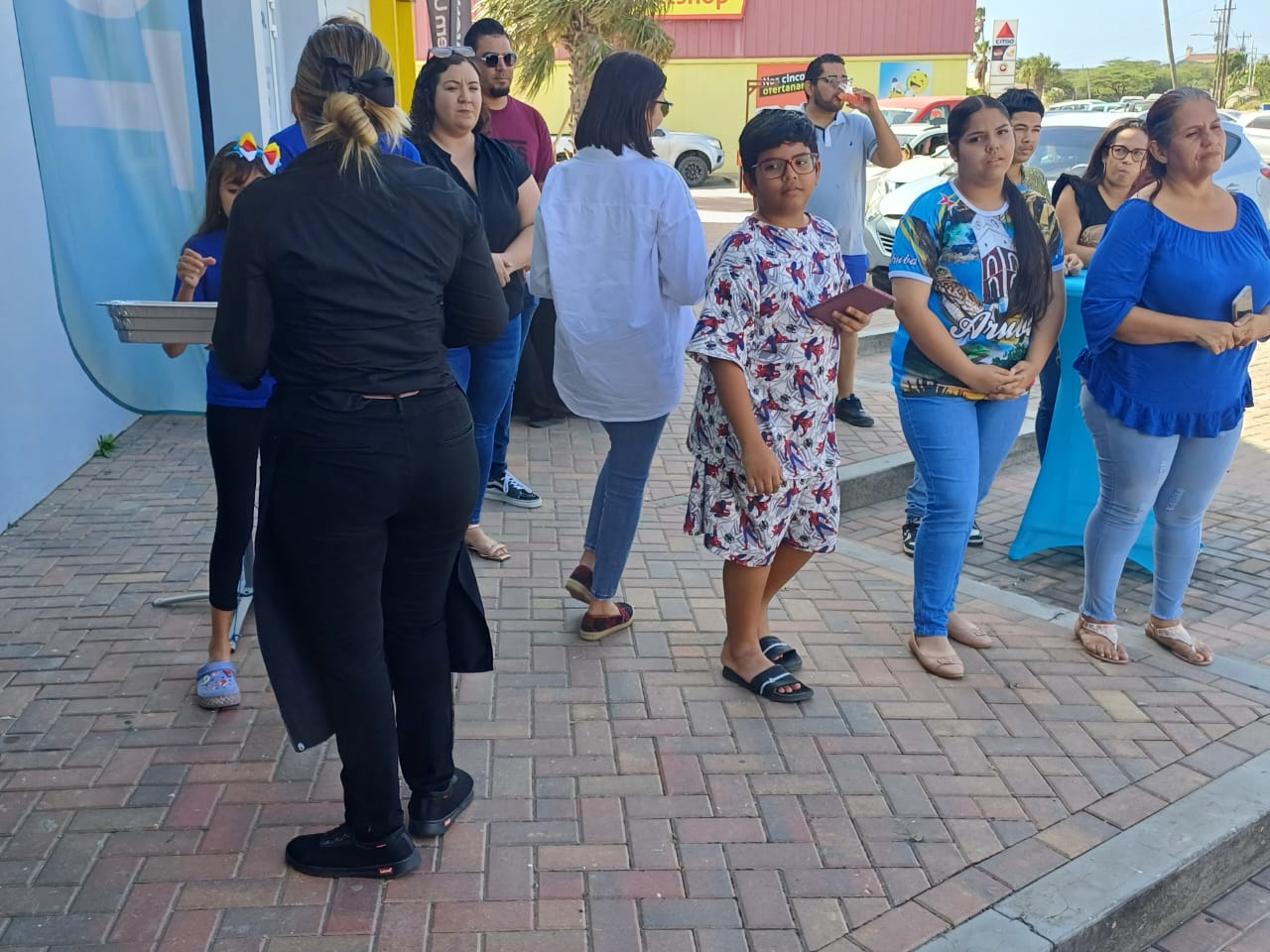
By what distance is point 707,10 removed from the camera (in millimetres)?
31188

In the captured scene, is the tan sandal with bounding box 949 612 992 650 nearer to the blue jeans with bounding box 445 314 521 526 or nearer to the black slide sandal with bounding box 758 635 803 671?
the black slide sandal with bounding box 758 635 803 671

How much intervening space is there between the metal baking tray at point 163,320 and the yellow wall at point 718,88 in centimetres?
2988

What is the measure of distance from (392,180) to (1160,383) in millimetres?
2741

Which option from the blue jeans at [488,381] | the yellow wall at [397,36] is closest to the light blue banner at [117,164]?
the blue jeans at [488,381]

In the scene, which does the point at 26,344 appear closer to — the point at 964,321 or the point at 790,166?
the point at 790,166

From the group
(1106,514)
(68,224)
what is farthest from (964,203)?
(68,224)

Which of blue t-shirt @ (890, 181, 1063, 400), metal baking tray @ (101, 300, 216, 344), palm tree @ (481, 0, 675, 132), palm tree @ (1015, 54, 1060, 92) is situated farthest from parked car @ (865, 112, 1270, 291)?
palm tree @ (1015, 54, 1060, 92)

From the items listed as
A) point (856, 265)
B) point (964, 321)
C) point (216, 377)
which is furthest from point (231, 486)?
point (856, 265)

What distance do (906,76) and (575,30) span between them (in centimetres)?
1414

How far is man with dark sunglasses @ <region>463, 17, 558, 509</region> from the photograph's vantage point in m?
4.89

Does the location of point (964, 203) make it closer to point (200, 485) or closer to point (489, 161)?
point (489, 161)

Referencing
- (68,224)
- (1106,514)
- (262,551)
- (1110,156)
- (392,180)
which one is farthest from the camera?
(1110,156)

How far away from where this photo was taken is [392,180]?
235cm

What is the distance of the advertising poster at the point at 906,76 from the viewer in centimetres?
3102
